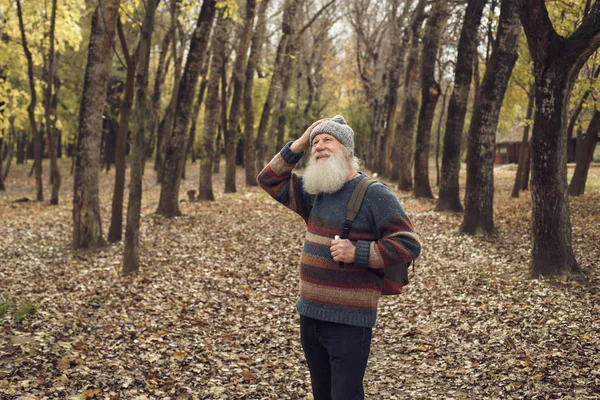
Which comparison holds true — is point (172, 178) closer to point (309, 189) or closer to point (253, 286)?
point (253, 286)

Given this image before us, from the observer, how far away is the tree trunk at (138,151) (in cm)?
935

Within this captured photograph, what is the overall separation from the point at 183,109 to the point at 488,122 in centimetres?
Answer: 747

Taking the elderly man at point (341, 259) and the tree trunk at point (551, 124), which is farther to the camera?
the tree trunk at point (551, 124)

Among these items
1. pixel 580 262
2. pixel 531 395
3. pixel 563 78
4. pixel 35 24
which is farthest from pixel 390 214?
pixel 35 24

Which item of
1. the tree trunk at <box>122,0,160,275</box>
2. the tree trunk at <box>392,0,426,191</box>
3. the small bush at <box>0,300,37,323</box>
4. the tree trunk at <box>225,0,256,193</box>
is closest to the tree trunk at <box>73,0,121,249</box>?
the tree trunk at <box>122,0,160,275</box>

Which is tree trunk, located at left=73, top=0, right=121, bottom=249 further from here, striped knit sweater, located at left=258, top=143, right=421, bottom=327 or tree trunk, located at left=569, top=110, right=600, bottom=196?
tree trunk, located at left=569, top=110, right=600, bottom=196

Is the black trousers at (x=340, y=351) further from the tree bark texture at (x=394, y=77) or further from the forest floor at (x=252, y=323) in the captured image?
the tree bark texture at (x=394, y=77)

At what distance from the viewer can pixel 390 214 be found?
3.45 m

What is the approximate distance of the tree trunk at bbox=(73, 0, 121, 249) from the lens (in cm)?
1098

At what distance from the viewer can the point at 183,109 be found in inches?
589

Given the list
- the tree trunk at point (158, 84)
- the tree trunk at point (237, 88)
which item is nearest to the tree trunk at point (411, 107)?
the tree trunk at point (237, 88)

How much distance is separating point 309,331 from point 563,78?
6.88m

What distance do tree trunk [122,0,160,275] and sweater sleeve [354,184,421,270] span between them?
658 centimetres

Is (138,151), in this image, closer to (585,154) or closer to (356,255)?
(356,255)
